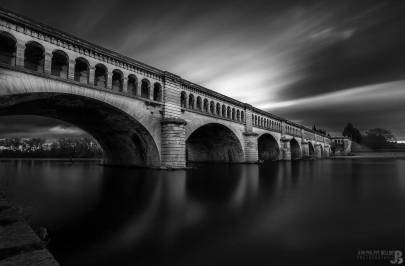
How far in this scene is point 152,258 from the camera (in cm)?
373

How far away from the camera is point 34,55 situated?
49.0ft

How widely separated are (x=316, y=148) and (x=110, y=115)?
7900cm

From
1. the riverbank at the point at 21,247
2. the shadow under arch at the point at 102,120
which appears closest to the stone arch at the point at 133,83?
the shadow under arch at the point at 102,120

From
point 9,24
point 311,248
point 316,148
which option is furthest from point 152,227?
point 316,148

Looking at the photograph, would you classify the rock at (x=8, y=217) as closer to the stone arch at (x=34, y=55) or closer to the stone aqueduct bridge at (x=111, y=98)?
the stone aqueduct bridge at (x=111, y=98)

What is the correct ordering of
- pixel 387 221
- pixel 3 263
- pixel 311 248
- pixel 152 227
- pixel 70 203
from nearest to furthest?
pixel 3 263
pixel 311 248
pixel 152 227
pixel 387 221
pixel 70 203

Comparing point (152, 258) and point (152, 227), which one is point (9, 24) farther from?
point (152, 258)

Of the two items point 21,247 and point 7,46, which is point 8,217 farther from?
point 7,46

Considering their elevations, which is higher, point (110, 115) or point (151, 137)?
point (110, 115)

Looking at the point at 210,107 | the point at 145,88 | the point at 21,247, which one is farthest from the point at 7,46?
the point at 210,107

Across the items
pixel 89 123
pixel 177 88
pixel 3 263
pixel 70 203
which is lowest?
pixel 70 203

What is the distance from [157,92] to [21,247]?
20.5m

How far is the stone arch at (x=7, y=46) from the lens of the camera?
485 inches

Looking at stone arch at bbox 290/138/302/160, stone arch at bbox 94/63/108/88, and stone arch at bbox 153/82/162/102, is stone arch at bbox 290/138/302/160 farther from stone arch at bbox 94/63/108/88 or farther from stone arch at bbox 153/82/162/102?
stone arch at bbox 94/63/108/88
